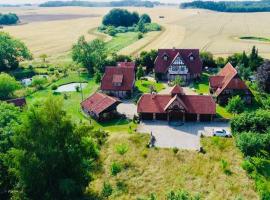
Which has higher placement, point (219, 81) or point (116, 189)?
point (219, 81)

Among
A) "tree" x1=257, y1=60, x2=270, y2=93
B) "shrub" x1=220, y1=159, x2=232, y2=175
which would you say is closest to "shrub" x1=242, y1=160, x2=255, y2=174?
"shrub" x1=220, y1=159, x2=232, y2=175

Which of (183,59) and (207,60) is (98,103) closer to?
(183,59)

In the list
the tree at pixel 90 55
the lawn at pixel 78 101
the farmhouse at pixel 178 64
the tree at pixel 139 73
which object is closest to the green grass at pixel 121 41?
the tree at pixel 90 55

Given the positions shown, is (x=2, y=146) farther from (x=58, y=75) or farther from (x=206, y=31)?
(x=206, y=31)

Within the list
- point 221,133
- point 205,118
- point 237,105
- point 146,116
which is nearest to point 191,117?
point 205,118

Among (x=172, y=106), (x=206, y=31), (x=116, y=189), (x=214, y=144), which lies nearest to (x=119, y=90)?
(x=172, y=106)

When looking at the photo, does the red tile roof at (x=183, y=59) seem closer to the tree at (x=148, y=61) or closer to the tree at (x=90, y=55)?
the tree at (x=148, y=61)
